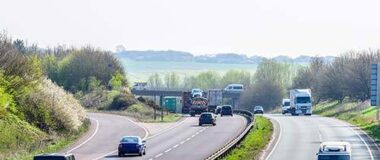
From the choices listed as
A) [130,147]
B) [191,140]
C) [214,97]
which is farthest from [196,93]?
[130,147]

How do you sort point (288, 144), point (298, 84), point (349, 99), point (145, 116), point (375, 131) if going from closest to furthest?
point (288, 144) → point (375, 131) → point (145, 116) → point (349, 99) → point (298, 84)

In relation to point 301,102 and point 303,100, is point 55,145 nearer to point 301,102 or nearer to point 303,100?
point 303,100

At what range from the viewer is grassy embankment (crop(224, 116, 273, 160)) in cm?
5470

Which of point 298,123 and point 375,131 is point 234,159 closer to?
point 375,131

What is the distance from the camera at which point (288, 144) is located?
7075 cm

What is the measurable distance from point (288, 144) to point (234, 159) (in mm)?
20099

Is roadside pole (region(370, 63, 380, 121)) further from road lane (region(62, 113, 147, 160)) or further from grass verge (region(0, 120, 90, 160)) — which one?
grass verge (region(0, 120, 90, 160))

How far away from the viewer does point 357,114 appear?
114 meters

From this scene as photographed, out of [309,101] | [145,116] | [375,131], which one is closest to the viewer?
[375,131]

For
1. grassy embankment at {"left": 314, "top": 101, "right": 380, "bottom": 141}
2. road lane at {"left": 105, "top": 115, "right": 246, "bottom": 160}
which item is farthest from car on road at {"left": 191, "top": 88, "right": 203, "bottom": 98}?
road lane at {"left": 105, "top": 115, "right": 246, "bottom": 160}

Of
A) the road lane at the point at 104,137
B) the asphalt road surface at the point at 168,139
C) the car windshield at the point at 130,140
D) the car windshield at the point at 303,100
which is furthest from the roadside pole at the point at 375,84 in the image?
the car windshield at the point at 130,140

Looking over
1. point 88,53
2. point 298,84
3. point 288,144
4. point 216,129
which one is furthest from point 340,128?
point 298,84

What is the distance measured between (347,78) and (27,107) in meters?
69.6

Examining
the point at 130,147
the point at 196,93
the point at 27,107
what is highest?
the point at 27,107
